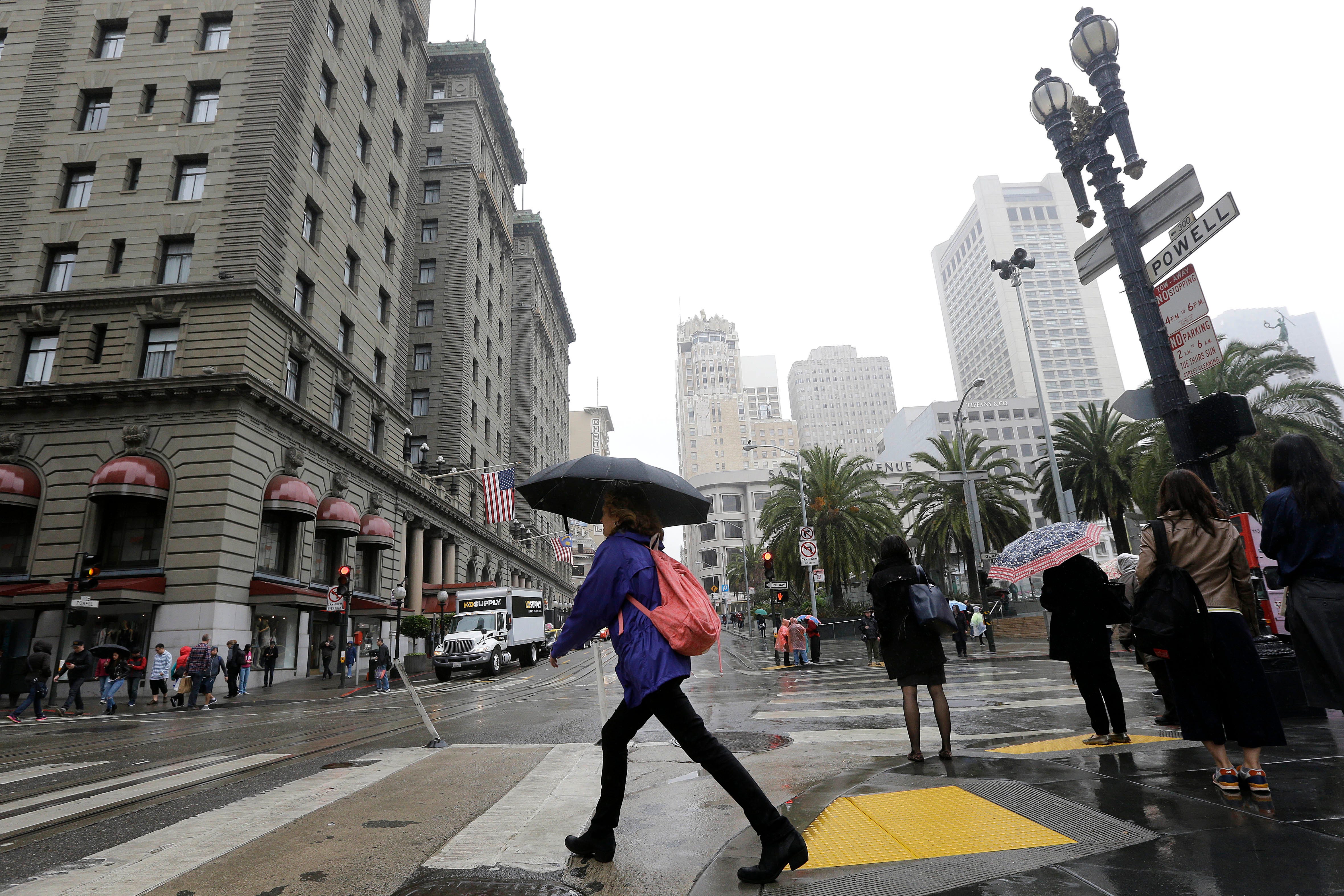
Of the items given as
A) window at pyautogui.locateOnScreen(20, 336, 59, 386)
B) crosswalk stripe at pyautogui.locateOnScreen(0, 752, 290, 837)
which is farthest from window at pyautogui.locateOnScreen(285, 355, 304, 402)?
crosswalk stripe at pyautogui.locateOnScreen(0, 752, 290, 837)

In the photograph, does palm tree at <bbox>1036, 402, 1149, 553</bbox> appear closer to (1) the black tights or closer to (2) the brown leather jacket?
(2) the brown leather jacket

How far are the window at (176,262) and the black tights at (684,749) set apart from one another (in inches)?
1156

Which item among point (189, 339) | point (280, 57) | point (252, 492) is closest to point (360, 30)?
point (280, 57)

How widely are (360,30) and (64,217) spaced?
16.8m

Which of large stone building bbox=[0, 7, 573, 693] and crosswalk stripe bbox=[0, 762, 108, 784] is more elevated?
large stone building bbox=[0, 7, 573, 693]

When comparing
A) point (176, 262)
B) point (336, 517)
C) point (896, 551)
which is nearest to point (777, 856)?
point (896, 551)

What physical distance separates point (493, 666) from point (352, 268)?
20251 mm

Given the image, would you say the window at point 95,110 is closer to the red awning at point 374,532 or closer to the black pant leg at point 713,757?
the red awning at point 374,532

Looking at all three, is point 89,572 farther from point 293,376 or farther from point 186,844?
point 186,844

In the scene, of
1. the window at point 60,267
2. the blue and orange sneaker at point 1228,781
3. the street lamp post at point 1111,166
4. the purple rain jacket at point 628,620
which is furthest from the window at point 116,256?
the blue and orange sneaker at point 1228,781

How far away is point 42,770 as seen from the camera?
307 inches

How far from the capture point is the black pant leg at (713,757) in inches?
125

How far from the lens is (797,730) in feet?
27.0

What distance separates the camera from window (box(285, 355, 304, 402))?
2769 cm
